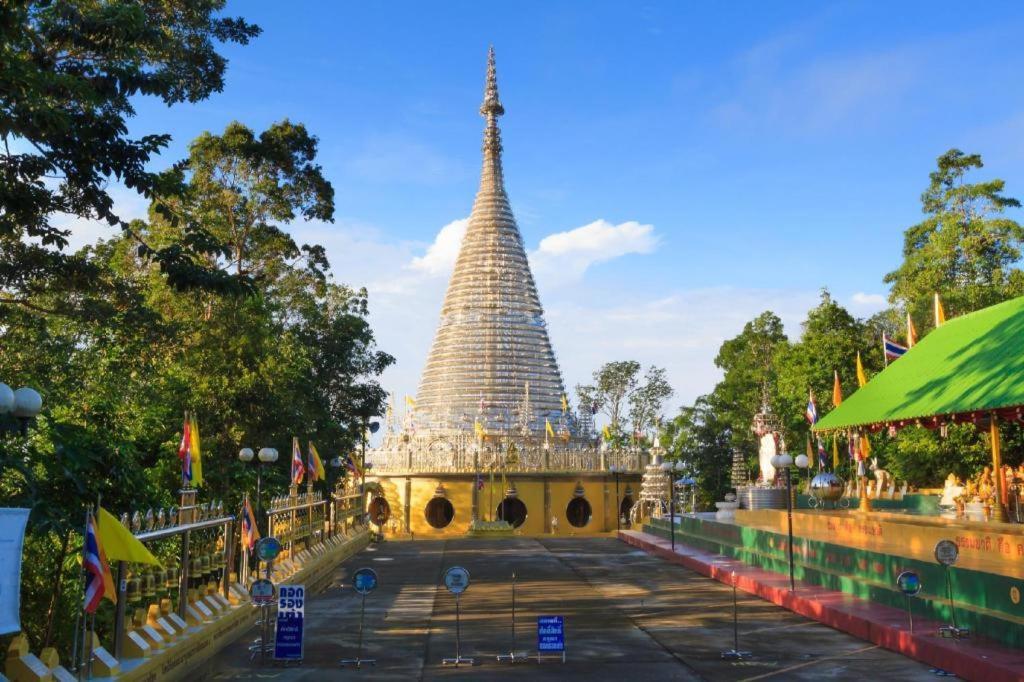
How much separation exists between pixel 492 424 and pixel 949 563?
4407cm

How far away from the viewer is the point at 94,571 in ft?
27.9

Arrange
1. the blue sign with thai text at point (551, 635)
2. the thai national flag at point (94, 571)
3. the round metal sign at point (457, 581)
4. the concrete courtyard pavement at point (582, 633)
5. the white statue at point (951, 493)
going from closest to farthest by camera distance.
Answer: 1. the thai national flag at point (94, 571)
2. the concrete courtyard pavement at point (582, 633)
3. the blue sign with thai text at point (551, 635)
4. the round metal sign at point (457, 581)
5. the white statue at point (951, 493)

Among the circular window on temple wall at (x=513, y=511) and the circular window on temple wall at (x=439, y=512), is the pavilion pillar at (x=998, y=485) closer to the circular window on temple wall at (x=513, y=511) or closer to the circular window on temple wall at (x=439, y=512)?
the circular window on temple wall at (x=513, y=511)

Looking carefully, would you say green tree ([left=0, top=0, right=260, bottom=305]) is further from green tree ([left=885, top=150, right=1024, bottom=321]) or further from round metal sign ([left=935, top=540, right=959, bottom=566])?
green tree ([left=885, top=150, right=1024, bottom=321])

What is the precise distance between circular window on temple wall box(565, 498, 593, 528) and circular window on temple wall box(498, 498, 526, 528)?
2.75 m

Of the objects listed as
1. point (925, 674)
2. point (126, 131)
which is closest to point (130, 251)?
point (126, 131)

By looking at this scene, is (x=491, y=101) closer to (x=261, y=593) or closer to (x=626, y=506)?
(x=626, y=506)

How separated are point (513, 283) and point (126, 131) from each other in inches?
1924

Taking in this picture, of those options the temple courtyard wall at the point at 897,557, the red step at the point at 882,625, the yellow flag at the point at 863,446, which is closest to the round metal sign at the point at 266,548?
the red step at the point at 882,625

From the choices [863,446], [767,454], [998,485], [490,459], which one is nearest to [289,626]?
[998,485]

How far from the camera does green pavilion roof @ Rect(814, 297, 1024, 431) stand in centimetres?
1752

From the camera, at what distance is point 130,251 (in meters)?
28.6

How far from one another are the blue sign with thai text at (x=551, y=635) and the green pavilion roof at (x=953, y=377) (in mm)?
9367

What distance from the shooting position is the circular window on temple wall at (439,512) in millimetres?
50312
